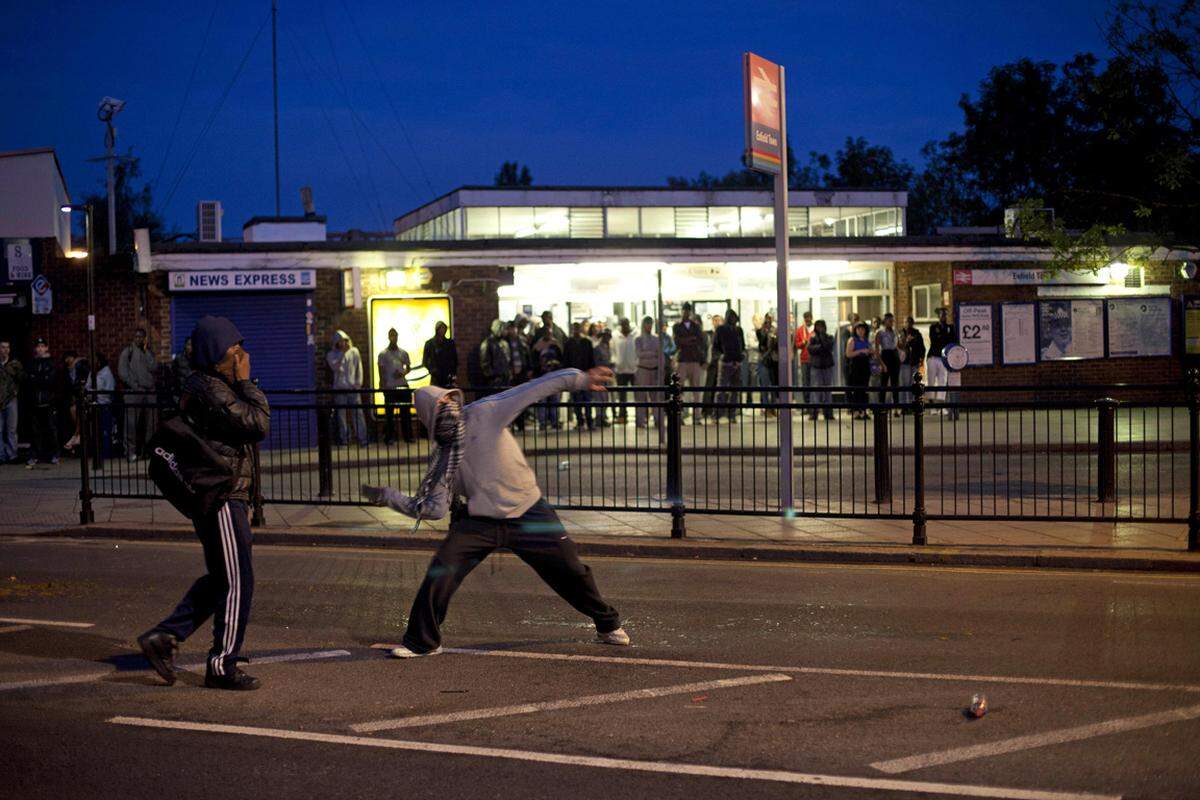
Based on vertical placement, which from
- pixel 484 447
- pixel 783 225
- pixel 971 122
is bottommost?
pixel 484 447

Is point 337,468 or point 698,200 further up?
point 698,200

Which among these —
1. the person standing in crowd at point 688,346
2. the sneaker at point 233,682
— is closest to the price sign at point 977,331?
the person standing in crowd at point 688,346

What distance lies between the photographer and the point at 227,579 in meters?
7.09

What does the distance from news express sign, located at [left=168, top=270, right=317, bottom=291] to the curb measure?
11345 mm

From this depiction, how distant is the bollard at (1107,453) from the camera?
41.1 feet

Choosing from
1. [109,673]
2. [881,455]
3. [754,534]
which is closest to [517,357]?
A: [881,455]

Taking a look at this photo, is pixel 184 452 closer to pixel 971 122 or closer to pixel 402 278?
pixel 402 278

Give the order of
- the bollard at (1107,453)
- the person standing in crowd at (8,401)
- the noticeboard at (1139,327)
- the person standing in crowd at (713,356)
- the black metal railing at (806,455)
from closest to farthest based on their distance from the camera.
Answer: the black metal railing at (806,455) → the bollard at (1107,453) → the person standing in crowd at (8,401) → the person standing in crowd at (713,356) → the noticeboard at (1139,327)

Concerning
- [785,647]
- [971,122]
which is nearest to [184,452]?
[785,647]

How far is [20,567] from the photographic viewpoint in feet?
37.6

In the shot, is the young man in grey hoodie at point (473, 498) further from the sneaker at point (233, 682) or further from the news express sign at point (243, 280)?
the news express sign at point (243, 280)

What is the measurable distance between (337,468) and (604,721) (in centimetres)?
881

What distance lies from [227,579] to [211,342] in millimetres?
1218

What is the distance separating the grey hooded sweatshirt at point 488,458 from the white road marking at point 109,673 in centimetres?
101
